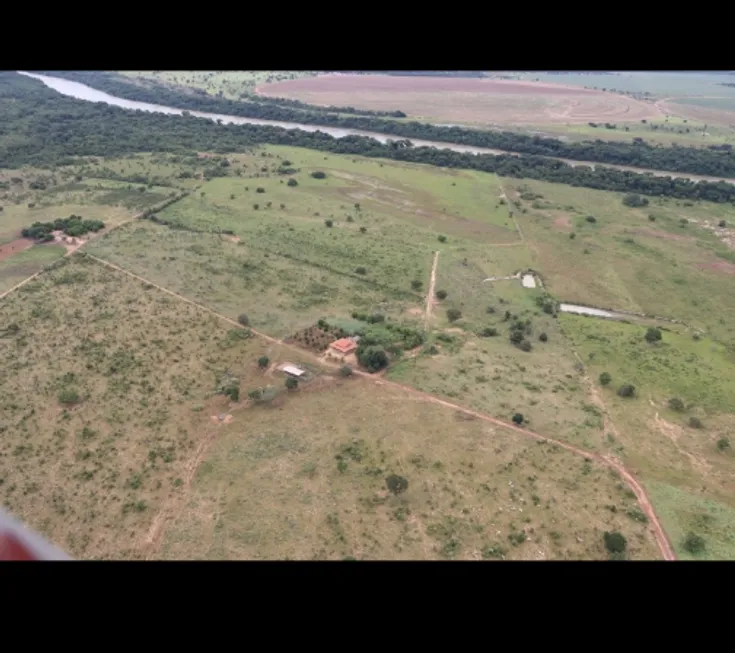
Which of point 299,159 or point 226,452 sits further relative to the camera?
point 299,159

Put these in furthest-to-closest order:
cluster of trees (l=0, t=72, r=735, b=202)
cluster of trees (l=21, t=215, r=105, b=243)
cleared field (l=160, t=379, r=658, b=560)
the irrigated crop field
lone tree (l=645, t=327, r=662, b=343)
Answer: cluster of trees (l=0, t=72, r=735, b=202), cluster of trees (l=21, t=215, r=105, b=243), lone tree (l=645, t=327, r=662, b=343), the irrigated crop field, cleared field (l=160, t=379, r=658, b=560)

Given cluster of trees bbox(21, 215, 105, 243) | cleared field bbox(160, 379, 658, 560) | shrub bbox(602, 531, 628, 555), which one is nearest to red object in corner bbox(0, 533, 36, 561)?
cleared field bbox(160, 379, 658, 560)

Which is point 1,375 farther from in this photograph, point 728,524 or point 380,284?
point 728,524

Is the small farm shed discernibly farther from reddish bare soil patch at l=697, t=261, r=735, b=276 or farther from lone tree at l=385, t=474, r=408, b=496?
reddish bare soil patch at l=697, t=261, r=735, b=276

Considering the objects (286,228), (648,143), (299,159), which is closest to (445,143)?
(299,159)

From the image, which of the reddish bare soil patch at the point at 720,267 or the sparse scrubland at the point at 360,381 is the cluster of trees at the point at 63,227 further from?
the reddish bare soil patch at the point at 720,267

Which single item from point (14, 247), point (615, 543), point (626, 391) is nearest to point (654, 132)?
point (626, 391)
